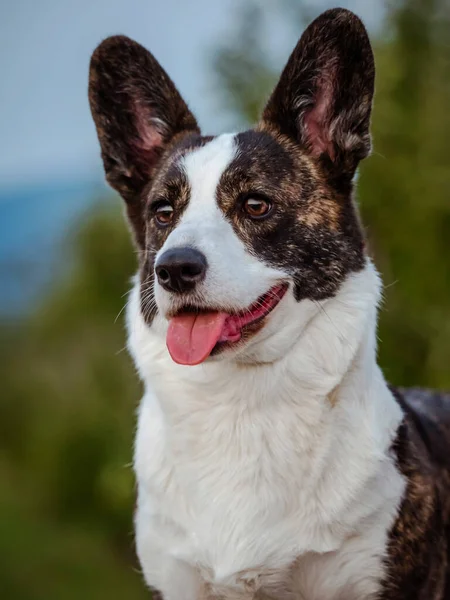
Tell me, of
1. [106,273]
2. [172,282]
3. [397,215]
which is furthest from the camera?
[106,273]

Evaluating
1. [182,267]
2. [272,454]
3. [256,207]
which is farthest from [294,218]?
[272,454]

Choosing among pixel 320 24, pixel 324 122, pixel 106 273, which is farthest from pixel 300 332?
pixel 106 273

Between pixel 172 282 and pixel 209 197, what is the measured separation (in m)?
0.47

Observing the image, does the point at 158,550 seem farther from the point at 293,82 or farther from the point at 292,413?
the point at 293,82

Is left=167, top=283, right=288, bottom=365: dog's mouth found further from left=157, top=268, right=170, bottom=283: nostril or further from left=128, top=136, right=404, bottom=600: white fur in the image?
left=157, top=268, right=170, bottom=283: nostril

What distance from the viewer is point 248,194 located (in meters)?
3.90

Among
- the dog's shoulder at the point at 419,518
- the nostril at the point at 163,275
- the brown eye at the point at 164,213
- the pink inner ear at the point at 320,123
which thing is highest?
the pink inner ear at the point at 320,123

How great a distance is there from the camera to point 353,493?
150 inches

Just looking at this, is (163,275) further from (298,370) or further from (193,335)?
(298,370)

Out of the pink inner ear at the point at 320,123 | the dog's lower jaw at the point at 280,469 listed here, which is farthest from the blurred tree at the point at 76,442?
the pink inner ear at the point at 320,123

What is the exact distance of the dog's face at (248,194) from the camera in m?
3.66

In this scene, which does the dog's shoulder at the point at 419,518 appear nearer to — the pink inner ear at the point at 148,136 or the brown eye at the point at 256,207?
the brown eye at the point at 256,207

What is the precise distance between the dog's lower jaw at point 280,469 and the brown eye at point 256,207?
441mm

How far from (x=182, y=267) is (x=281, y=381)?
27.7 inches
